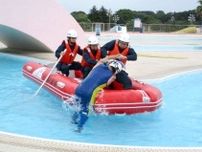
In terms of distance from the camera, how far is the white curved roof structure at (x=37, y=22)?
13789mm

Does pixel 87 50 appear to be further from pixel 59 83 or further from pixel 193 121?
pixel 193 121

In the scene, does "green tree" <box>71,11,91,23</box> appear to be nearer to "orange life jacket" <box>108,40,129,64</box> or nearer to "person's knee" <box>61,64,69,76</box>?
"person's knee" <box>61,64,69,76</box>

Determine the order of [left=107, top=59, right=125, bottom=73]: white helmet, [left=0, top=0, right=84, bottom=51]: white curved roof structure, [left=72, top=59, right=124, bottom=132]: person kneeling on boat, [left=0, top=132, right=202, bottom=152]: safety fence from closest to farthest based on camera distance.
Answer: [left=0, top=132, right=202, bottom=152]: safety fence < [left=72, top=59, right=124, bottom=132]: person kneeling on boat < [left=107, top=59, right=125, bottom=73]: white helmet < [left=0, top=0, right=84, bottom=51]: white curved roof structure

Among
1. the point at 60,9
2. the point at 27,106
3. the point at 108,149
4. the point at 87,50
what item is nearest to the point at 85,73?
the point at 87,50

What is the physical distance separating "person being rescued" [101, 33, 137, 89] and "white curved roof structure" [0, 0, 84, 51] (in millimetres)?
6617

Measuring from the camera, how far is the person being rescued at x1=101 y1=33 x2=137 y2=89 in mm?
7273

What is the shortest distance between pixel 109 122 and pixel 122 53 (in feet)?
4.69

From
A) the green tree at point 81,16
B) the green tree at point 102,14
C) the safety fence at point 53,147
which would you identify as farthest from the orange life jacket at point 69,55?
the green tree at point 102,14

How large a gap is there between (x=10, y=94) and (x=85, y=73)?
181 cm

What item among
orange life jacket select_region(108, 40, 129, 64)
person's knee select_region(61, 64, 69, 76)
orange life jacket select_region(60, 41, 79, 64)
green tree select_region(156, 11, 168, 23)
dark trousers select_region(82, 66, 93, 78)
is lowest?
green tree select_region(156, 11, 168, 23)

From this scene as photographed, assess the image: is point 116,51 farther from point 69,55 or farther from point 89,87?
point 69,55

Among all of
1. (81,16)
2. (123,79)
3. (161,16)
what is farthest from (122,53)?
(161,16)


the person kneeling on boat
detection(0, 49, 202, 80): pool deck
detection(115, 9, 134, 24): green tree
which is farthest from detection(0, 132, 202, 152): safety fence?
detection(115, 9, 134, 24): green tree

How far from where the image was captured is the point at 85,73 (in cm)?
814
